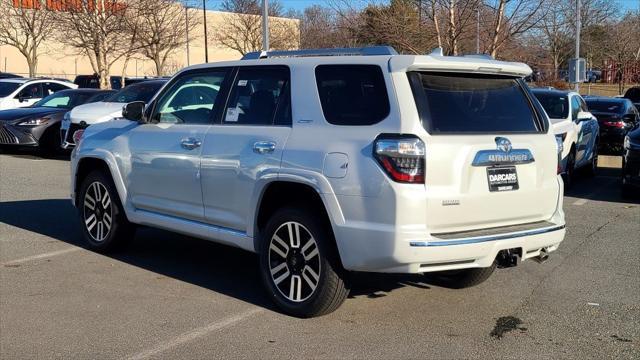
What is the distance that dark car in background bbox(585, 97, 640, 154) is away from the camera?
18.1m

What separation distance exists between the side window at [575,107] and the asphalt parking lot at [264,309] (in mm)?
5246

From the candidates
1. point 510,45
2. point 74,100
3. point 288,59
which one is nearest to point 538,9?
point 510,45

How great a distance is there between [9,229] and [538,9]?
504 inches

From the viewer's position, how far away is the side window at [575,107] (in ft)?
43.5

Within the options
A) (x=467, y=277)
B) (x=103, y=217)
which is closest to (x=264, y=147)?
(x=467, y=277)

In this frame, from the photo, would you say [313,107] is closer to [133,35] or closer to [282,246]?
[282,246]

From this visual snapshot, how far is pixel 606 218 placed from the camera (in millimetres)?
9992

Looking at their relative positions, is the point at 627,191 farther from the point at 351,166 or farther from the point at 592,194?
the point at 351,166

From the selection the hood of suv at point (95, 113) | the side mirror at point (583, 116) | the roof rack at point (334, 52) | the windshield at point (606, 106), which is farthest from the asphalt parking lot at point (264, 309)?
the windshield at point (606, 106)

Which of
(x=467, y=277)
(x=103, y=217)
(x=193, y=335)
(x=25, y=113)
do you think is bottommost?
(x=193, y=335)

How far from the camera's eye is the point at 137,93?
16250mm

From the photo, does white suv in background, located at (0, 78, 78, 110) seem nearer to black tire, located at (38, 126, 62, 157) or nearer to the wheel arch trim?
black tire, located at (38, 126, 62, 157)

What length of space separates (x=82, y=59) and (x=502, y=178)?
183ft

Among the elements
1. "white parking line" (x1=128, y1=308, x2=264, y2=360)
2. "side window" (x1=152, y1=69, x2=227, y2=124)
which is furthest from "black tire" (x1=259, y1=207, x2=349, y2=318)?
"side window" (x1=152, y1=69, x2=227, y2=124)
